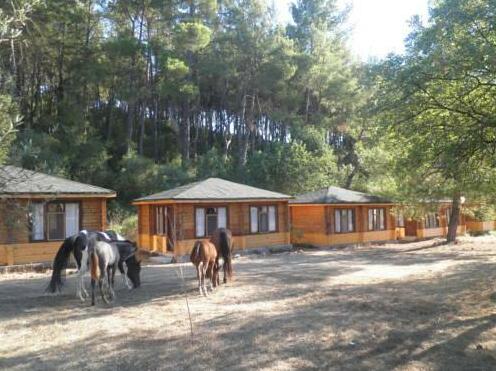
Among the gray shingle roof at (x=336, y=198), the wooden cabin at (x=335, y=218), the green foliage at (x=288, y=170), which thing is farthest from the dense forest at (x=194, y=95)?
the wooden cabin at (x=335, y=218)

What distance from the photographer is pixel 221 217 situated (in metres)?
22.1

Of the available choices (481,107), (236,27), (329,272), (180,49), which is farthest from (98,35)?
(481,107)

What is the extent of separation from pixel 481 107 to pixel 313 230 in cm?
1619

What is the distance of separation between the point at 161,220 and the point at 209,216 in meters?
2.16

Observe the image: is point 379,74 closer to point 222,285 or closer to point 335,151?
point 222,285

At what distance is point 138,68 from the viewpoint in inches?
1435

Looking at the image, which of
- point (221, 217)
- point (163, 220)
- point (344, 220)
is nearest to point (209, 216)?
point (221, 217)

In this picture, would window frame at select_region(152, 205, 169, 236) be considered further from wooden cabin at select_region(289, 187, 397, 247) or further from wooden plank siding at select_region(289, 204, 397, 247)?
wooden plank siding at select_region(289, 204, 397, 247)

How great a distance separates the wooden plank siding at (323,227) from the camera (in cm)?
2600

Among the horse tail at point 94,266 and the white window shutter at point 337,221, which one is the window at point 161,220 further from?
the horse tail at point 94,266

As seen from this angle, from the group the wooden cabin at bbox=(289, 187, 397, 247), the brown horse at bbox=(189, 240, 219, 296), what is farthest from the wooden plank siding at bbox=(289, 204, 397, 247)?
the brown horse at bbox=(189, 240, 219, 296)

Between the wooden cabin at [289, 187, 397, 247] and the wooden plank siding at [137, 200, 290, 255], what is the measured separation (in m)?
2.33

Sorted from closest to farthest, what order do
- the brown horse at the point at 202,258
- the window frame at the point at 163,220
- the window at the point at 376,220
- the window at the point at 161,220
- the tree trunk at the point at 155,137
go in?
1. the brown horse at the point at 202,258
2. the window frame at the point at 163,220
3. the window at the point at 161,220
4. the window at the point at 376,220
5. the tree trunk at the point at 155,137

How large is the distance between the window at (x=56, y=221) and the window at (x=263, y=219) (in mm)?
7935
